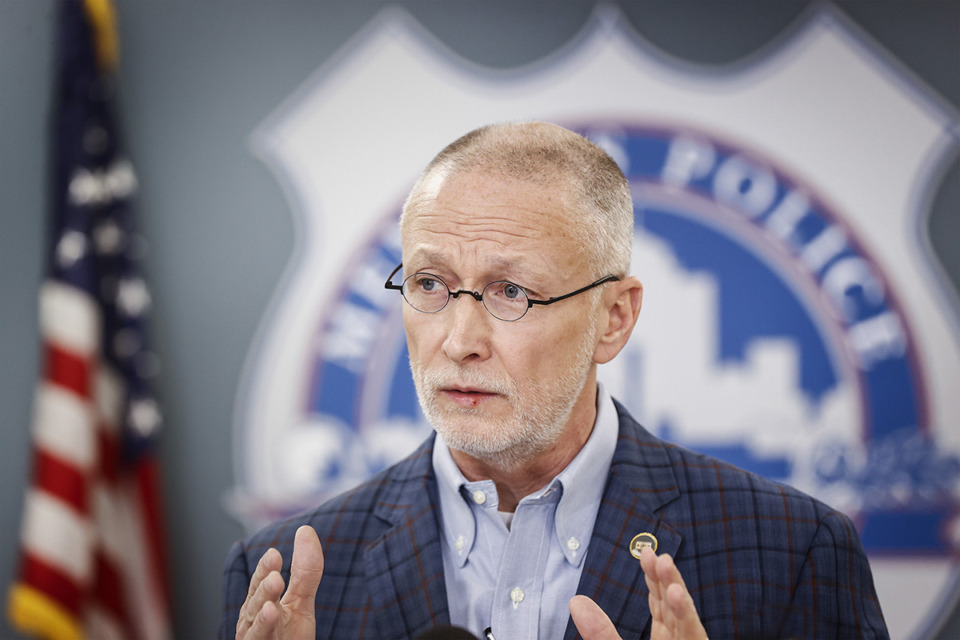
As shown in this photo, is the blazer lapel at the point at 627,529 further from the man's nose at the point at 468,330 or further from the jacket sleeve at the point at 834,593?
the man's nose at the point at 468,330

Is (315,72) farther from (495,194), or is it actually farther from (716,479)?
(716,479)

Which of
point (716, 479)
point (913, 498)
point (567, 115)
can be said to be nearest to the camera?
point (716, 479)

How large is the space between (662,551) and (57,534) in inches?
87.7

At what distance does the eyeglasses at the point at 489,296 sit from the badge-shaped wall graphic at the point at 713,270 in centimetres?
169

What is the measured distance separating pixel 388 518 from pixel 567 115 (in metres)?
2.01

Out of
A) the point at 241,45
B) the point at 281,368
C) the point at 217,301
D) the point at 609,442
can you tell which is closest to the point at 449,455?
the point at 609,442

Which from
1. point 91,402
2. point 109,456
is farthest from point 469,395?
point 109,456

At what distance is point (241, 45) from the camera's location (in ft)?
10.4

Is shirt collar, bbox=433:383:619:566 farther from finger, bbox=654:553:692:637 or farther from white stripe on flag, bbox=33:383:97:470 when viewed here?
white stripe on flag, bbox=33:383:97:470

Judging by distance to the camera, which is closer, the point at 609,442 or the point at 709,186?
the point at 609,442

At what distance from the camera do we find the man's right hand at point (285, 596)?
1052 mm

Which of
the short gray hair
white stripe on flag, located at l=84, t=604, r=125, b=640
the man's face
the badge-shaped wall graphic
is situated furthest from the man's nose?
white stripe on flag, located at l=84, t=604, r=125, b=640

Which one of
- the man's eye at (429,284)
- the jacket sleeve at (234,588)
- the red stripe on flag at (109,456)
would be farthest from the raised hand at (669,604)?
the red stripe on flag at (109,456)

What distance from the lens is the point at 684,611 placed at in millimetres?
962
